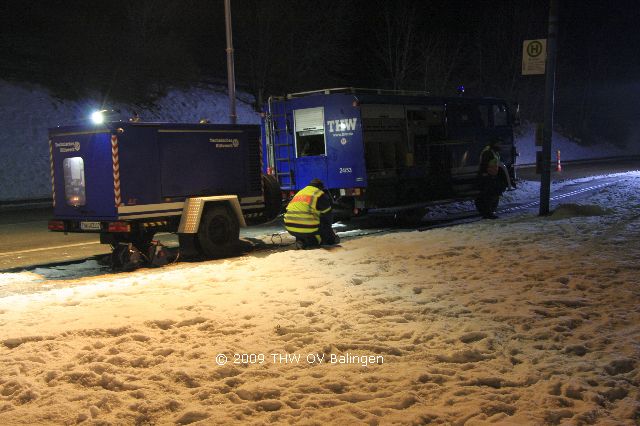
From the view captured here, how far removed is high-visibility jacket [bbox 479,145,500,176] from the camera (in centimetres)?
1683

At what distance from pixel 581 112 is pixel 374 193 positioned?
52.7 meters

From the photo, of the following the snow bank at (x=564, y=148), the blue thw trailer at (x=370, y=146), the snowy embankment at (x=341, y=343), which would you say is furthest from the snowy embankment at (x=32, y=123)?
the snow bank at (x=564, y=148)

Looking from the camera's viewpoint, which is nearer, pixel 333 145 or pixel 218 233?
pixel 218 233

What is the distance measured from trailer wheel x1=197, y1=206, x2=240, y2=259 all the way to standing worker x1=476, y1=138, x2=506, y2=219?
25.8 ft

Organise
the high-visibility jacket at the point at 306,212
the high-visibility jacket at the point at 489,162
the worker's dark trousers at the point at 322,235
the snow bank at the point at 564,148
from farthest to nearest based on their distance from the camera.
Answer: the snow bank at the point at 564,148 < the high-visibility jacket at the point at 489,162 < the worker's dark trousers at the point at 322,235 < the high-visibility jacket at the point at 306,212

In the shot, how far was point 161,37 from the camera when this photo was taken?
34.8 meters

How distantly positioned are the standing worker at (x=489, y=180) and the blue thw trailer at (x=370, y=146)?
13.2 inches

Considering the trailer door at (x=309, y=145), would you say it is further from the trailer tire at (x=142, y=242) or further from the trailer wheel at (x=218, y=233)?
the trailer tire at (x=142, y=242)

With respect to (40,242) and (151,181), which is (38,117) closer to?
(40,242)

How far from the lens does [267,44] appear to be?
35.0m

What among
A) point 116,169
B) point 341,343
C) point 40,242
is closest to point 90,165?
point 116,169

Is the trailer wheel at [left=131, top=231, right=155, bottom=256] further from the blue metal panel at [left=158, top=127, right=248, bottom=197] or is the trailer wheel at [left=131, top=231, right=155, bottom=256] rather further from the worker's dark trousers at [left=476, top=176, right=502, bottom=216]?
the worker's dark trousers at [left=476, top=176, right=502, bottom=216]

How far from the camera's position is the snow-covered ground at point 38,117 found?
2469 centimetres

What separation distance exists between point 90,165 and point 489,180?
1065 centimetres
